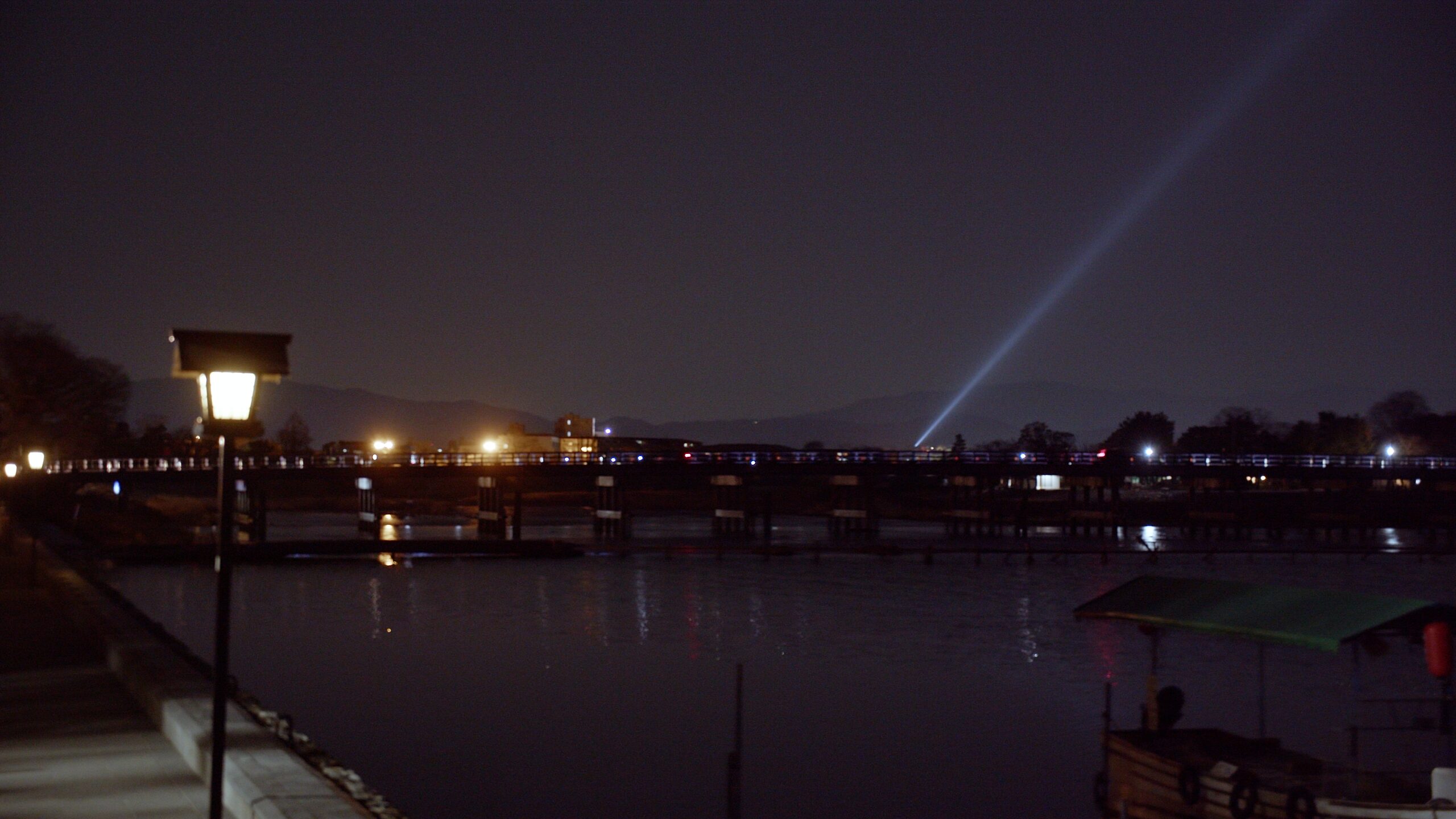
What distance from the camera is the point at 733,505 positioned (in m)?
94.6

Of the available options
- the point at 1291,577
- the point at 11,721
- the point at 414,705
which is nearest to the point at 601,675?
the point at 414,705

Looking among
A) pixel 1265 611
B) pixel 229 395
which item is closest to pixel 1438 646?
pixel 1265 611

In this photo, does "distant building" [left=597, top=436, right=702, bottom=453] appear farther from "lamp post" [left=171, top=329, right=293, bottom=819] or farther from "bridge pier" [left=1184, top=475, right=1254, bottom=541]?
"lamp post" [left=171, top=329, right=293, bottom=819]

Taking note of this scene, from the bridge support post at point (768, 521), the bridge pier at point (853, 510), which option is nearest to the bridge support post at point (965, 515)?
the bridge pier at point (853, 510)

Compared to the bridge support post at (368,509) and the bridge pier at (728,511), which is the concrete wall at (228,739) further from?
the bridge support post at (368,509)

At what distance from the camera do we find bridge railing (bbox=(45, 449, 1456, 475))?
8562cm

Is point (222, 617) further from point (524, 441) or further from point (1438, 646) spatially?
point (524, 441)

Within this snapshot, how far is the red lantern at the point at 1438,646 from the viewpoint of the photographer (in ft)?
53.7

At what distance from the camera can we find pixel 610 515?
87.6 meters

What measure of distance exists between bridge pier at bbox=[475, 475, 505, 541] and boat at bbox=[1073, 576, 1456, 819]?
217ft

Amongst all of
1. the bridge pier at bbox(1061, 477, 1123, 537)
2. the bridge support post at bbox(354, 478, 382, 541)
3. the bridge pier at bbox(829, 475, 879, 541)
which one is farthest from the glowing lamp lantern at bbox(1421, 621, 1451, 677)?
the bridge support post at bbox(354, 478, 382, 541)

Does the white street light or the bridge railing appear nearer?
the white street light

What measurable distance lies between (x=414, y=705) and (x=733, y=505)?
216 feet

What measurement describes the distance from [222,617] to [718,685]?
24.4 meters
